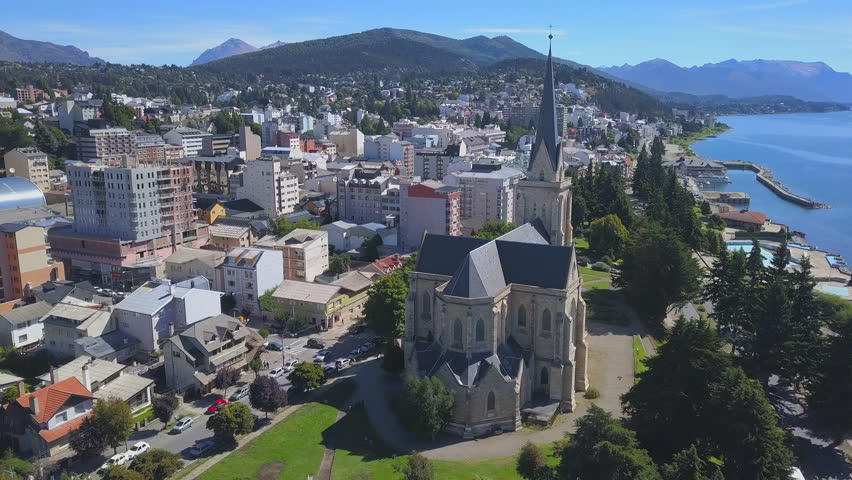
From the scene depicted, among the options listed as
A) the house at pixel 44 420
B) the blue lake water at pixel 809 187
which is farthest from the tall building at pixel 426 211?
the blue lake water at pixel 809 187

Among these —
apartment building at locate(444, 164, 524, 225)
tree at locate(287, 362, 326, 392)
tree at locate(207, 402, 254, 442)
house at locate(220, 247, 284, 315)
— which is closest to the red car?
tree at locate(207, 402, 254, 442)

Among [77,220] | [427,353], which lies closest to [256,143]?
[77,220]

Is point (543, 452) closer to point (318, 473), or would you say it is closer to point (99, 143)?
point (318, 473)

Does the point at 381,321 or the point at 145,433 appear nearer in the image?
the point at 145,433

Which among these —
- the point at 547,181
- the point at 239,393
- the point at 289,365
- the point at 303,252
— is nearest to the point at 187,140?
the point at 303,252

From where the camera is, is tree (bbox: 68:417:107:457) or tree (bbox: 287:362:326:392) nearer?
tree (bbox: 68:417:107:457)

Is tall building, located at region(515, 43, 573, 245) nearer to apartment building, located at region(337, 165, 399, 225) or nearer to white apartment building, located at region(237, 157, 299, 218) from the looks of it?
apartment building, located at region(337, 165, 399, 225)
